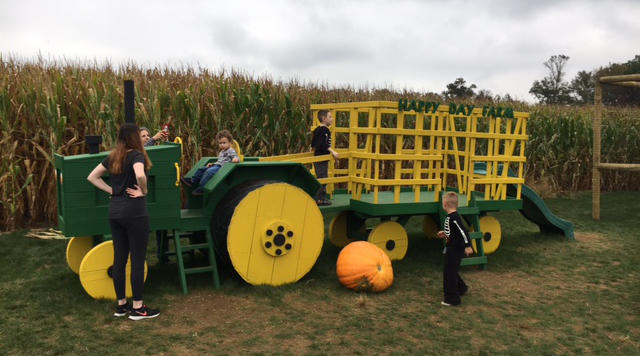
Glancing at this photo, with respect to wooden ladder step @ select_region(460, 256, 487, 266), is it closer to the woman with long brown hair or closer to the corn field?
the woman with long brown hair

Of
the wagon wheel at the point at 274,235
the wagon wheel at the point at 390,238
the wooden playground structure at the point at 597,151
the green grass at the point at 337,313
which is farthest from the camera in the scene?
the wooden playground structure at the point at 597,151

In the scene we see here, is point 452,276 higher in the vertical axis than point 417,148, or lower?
lower

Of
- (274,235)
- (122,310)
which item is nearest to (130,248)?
(122,310)

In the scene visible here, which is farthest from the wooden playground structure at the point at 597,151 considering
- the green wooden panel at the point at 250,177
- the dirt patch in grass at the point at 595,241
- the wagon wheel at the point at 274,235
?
the wagon wheel at the point at 274,235

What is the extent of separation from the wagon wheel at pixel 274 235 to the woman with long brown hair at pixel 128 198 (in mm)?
992

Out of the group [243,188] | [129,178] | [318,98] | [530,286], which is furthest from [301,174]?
[318,98]

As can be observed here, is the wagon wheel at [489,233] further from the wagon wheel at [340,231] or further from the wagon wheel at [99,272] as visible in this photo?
the wagon wheel at [99,272]

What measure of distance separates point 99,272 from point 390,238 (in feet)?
11.3

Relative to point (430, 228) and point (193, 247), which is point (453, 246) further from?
point (430, 228)

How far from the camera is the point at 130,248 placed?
16.4 feet

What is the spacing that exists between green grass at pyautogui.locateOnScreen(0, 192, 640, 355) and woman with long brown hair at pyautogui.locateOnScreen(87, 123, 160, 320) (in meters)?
0.52

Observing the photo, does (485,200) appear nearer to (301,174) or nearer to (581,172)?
(301,174)

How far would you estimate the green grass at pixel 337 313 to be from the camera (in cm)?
463

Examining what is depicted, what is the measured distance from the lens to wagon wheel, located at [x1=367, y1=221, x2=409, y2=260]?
6.95 meters
